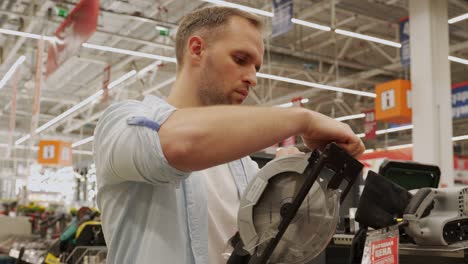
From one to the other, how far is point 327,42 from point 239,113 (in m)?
13.0

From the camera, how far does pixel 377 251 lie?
131 cm

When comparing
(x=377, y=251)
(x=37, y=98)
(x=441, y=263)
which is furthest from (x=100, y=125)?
(x=37, y=98)

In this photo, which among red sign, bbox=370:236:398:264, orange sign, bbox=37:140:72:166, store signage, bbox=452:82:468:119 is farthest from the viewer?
orange sign, bbox=37:140:72:166

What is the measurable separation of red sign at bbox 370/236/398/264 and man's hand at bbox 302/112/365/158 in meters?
0.34

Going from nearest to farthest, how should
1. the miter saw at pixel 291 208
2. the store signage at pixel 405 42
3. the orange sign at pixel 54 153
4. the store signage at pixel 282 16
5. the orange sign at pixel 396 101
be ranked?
the miter saw at pixel 291 208 < the orange sign at pixel 396 101 < the store signage at pixel 282 16 < the store signage at pixel 405 42 < the orange sign at pixel 54 153

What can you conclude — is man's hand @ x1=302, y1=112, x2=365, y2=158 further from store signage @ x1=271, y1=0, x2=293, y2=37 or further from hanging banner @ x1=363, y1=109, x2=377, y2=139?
hanging banner @ x1=363, y1=109, x2=377, y2=139

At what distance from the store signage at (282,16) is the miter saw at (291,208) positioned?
6.73m

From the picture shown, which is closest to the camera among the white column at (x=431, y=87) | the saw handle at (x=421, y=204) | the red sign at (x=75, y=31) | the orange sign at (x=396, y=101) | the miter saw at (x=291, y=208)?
the miter saw at (x=291, y=208)

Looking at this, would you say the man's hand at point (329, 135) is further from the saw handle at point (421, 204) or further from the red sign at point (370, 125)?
the red sign at point (370, 125)

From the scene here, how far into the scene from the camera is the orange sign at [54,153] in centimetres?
1557

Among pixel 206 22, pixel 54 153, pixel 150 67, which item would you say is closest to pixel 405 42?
pixel 150 67

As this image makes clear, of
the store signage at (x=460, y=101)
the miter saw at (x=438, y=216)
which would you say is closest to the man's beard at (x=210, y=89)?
the miter saw at (x=438, y=216)

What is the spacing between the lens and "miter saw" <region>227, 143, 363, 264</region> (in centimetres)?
107

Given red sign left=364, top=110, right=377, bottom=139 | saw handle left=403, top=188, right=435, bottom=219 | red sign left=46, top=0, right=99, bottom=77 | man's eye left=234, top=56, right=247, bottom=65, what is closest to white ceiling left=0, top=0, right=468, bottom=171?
red sign left=364, top=110, right=377, bottom=139
